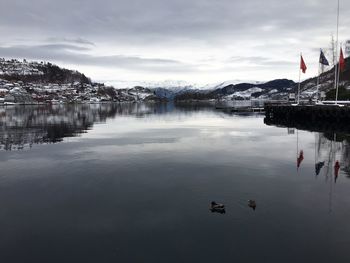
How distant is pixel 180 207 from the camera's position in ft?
58.9

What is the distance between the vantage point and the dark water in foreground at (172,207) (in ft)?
43.7

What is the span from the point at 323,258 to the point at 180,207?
783cm

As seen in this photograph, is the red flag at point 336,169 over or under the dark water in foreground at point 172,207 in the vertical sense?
over

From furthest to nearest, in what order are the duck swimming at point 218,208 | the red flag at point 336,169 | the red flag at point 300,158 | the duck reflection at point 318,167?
1. the red flag at point 300,158
2. the duck reflection at point 318,167
3. the red flag at point 336,169
4. the duck swimming at point 218,208

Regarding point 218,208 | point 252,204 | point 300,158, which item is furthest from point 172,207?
point 300,158

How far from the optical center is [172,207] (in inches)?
707

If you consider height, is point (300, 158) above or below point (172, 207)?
above

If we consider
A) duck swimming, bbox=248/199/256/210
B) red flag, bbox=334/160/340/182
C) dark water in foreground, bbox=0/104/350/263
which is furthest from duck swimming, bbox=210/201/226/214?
red flag, bbox=334/160/340/182

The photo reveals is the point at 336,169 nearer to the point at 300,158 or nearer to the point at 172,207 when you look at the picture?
the point at 300,158

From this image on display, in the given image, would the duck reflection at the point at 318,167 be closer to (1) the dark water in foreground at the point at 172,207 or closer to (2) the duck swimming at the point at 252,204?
(1) the dark water in foreground at the point at 172,207

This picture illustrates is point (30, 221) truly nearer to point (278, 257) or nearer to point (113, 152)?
point (278, 257)

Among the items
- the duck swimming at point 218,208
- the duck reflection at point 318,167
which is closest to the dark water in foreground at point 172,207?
the duck reflection at point 318,167

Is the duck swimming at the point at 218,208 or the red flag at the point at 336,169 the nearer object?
the duck swimming at the point at 218,208

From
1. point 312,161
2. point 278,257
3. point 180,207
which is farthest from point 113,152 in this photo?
point 278,257
